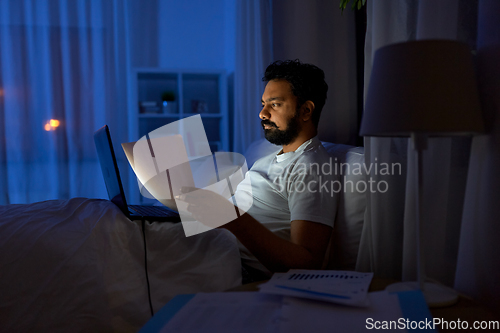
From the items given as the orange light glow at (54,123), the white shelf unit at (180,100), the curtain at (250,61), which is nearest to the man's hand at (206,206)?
the curtain at (250,61)

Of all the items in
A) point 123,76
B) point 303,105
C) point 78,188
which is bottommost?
point 78,188

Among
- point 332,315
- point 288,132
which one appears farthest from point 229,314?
point 288,132

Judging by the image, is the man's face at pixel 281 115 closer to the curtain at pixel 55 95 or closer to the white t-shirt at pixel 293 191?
the white t-shirt at pixel 293 191

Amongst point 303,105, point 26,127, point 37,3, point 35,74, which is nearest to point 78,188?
point 26,127

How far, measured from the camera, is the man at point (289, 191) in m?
1.00

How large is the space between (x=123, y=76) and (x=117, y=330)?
8.56 feet

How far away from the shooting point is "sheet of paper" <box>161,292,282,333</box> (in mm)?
535

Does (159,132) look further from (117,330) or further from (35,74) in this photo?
(117,330)

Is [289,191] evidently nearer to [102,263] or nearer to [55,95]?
[102,263]

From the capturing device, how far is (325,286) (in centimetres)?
66

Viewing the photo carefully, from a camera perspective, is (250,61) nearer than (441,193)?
No

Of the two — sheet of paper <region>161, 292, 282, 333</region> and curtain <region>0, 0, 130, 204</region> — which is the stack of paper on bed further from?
curtain <region>0, 0, 130, 204</region>

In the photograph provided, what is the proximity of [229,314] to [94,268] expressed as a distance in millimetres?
488

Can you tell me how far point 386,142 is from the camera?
94cm
